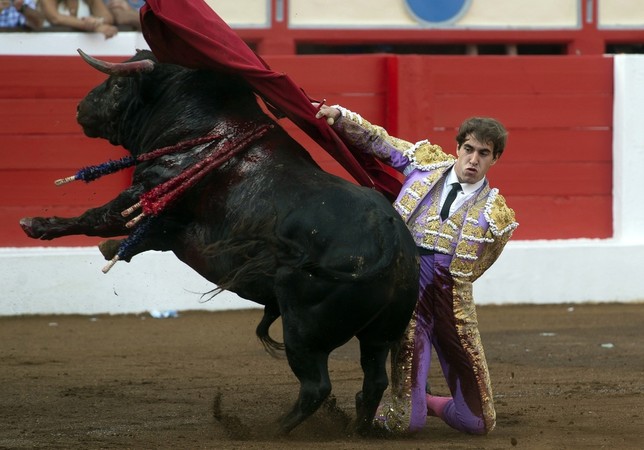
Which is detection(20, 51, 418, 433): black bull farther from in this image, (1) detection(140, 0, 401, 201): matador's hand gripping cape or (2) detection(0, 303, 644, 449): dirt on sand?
Answer: (2) detection(0, 303, 644, 449): dirt on sand

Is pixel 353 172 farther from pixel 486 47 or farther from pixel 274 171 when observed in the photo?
pixel 486 47

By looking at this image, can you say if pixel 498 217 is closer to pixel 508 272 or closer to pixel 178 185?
pixel 178 185

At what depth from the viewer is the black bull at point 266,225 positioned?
3961 millimetres

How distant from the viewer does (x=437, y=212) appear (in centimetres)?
430

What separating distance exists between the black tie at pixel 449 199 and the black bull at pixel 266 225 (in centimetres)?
27

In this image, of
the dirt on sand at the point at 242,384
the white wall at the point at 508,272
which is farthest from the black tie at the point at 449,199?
the white wall at the point at 508,272

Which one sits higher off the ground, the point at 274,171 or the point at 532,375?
the point at 274,171

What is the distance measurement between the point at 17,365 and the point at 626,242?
413 cm

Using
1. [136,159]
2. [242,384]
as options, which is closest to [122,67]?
[136,159]

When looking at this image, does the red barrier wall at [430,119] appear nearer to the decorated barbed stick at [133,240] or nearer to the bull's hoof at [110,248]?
the bull's hoof at [110,248]

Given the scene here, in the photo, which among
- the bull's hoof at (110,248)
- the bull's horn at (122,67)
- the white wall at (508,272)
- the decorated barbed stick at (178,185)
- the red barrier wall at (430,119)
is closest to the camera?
the decorated barbed stick at (178,185)

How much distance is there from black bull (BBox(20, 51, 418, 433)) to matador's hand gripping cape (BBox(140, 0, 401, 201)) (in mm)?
100

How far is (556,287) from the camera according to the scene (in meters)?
8.13

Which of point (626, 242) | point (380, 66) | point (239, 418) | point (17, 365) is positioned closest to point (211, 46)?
point (239, 418)
